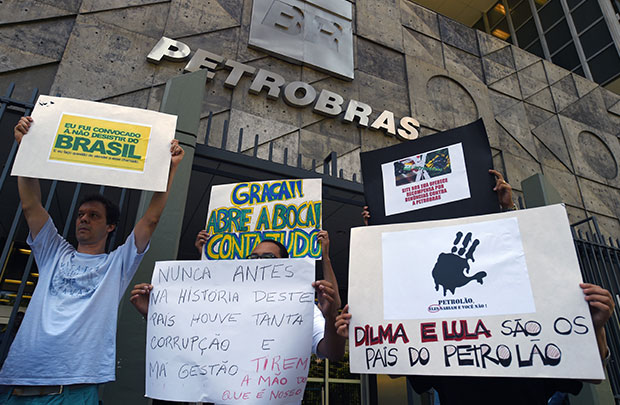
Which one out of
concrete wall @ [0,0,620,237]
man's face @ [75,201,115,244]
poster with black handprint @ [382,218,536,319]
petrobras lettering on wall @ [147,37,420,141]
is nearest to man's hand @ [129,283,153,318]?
man's face @ [75,201,115,244]

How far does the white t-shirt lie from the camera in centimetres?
189

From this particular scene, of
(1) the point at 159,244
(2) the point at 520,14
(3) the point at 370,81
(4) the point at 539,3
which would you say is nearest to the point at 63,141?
(1) the point at 159,244

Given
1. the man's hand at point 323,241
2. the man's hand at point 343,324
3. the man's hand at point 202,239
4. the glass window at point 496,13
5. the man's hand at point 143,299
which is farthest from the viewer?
the glass window at point 496,13

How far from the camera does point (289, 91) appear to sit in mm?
6949

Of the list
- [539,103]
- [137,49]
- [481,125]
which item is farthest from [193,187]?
[539,103]

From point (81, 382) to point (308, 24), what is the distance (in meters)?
7.37

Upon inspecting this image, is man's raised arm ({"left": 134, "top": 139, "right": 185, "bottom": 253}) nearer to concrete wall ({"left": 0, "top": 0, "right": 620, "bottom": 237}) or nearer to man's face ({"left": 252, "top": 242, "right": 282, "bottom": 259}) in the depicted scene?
man's face ({"left": 252, "top": 242, "right": 282, "bottom": 259})

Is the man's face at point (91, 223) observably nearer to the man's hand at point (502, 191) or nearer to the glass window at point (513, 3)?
the man's hand at point (502, 191)

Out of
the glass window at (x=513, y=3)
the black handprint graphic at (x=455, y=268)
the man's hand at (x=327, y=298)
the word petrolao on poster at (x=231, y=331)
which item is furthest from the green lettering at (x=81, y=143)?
the glass window at (x=513, y=3)

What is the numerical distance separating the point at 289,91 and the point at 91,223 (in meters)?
5.20

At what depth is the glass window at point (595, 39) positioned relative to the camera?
504 inches

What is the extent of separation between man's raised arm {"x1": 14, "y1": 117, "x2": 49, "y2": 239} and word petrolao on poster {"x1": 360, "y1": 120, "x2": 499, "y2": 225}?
6.48 ft

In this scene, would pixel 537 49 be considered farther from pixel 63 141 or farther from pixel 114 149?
pixel 63 141

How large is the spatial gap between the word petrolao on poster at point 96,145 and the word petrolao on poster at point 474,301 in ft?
4.46
